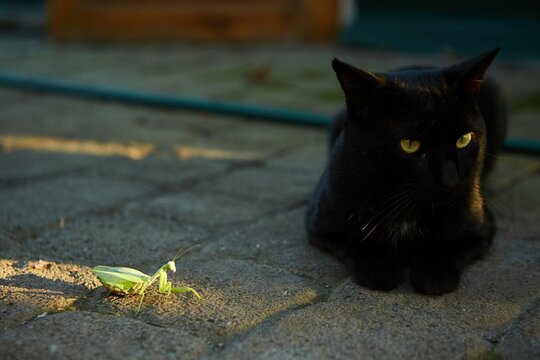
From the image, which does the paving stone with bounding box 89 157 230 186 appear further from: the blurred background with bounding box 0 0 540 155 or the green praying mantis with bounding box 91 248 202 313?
the green praying mantis with bounding box 91 248 202 313

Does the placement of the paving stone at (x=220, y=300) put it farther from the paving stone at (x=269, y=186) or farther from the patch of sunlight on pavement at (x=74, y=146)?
the patch of sunlight on pavement at (x=74, y=146)

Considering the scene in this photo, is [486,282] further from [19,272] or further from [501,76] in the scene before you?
[501,76]

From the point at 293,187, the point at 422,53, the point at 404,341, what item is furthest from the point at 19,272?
the point at 422,53

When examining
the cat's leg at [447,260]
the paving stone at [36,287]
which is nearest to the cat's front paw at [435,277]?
the cat's leg at [447,260]

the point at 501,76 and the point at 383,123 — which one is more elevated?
the point at 383,123

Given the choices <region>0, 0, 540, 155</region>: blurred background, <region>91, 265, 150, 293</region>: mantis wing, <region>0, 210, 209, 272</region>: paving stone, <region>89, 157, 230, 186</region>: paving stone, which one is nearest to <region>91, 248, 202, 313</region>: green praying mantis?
<region>91, 265, 150, 293</region>: mantis wing
